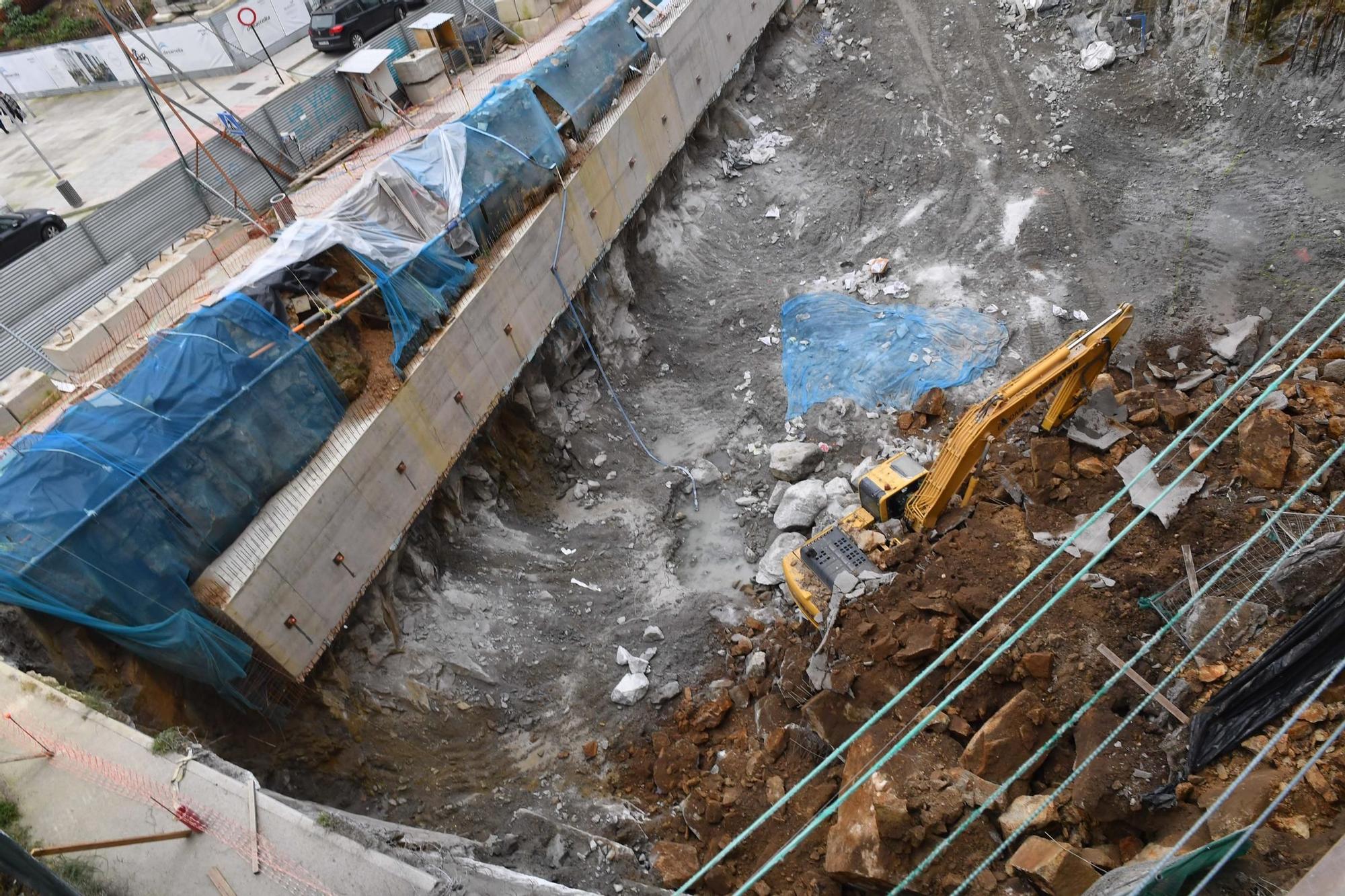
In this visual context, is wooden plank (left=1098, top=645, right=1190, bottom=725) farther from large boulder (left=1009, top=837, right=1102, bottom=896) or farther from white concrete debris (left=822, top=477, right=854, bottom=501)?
white concrete debris (left=822, top=477, right=854, bottom=501)

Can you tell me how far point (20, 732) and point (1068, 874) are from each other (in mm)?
10823

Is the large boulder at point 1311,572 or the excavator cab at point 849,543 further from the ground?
the large boulder at point 1311,572

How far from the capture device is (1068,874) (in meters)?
7.08

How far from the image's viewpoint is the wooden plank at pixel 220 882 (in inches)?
283

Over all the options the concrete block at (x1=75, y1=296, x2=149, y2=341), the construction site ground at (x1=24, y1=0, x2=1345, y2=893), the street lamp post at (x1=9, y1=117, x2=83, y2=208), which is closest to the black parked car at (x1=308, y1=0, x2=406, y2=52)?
the street lamp post at (x1=9, y1=117, x2=83, y2=208)

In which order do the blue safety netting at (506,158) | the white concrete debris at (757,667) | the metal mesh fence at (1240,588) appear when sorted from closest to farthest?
the metal mesh fence at (1240,588) → the white concrete debris at (757,667) → the blue safety netting at (506,158)

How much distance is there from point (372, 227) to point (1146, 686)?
528 inches

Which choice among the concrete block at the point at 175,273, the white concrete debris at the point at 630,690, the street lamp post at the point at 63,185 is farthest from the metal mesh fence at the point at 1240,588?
the street lamp post at the point at 63,185

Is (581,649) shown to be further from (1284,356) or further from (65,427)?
(1284,356)

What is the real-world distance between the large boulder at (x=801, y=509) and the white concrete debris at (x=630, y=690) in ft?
12.4

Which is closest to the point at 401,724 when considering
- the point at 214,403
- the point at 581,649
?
the point at 581,649

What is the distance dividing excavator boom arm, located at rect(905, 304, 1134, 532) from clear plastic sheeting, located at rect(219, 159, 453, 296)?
9.56 meters

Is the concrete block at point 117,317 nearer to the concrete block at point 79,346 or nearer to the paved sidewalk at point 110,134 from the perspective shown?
the concrete block at point 79,346

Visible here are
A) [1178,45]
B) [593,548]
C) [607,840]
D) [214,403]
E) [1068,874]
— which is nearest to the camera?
[1068,874]
